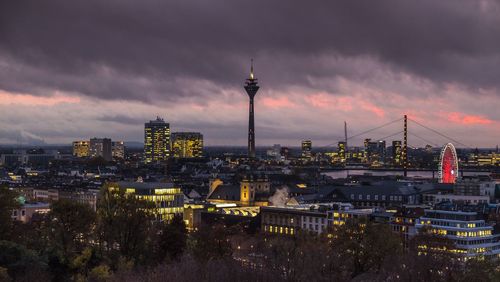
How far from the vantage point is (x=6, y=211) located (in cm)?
5156

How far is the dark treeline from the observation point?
132ft

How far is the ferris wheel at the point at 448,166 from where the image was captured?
13488 cm

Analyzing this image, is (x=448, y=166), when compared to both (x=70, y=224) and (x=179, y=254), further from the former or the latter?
(x=70, y=224)

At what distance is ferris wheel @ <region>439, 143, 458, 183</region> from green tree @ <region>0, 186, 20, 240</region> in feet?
315

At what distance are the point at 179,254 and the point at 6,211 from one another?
40.5ft

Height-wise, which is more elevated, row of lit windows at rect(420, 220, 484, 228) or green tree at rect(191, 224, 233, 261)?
row of lit windows at rect(420, 220, 484, 228)

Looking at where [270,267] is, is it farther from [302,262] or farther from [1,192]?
[1,192]

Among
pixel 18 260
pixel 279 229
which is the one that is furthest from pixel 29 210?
pixel 18 260

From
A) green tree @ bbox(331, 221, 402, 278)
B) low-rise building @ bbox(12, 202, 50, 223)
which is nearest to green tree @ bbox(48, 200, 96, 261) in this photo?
green tree @ bbox(331, 221, 402, 278)

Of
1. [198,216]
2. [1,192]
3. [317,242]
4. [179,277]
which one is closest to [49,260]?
[1,192]

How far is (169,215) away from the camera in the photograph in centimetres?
8462

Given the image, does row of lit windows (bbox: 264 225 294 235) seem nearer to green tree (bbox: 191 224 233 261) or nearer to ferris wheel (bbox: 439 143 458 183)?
green tree (bbox: 191 224 233 261)

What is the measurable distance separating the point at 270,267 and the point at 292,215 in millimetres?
36408

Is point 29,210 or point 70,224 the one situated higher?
point 70,224
